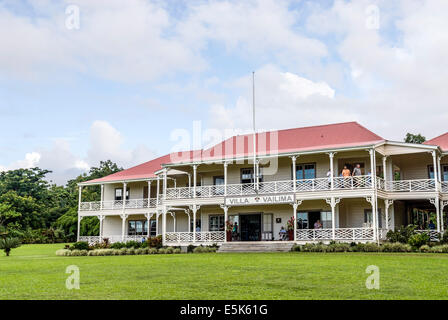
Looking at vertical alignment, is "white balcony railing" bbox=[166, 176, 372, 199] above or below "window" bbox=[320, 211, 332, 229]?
above

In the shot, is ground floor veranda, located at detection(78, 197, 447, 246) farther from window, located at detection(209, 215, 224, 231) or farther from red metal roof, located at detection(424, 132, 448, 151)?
red metal roof, located at detection(424, 132, 448, 151)

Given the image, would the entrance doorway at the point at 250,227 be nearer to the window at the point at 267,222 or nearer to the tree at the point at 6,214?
the window at the point at 267,222

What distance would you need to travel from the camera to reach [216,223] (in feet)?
107

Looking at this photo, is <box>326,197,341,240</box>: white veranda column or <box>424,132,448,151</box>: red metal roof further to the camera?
<box>424,132,448,151</box>: red metal roof

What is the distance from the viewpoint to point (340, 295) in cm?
1002

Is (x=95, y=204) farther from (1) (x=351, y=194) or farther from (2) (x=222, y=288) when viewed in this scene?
(2) (x=222, y=288)

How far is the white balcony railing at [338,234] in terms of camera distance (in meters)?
25.4

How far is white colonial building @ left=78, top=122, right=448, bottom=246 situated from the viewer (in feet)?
86.5

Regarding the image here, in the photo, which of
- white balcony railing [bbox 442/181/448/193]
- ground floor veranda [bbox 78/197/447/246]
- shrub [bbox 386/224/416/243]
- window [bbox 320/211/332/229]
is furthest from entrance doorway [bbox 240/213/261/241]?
white balcony railing [bbox 442/181/448/193]

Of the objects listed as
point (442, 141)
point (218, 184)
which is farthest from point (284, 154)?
point (442, 141)

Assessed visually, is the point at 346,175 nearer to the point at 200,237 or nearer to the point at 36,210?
the point at 200,237

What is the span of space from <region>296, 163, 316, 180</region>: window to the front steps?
4513mm

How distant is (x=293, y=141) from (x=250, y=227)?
19.0 feet

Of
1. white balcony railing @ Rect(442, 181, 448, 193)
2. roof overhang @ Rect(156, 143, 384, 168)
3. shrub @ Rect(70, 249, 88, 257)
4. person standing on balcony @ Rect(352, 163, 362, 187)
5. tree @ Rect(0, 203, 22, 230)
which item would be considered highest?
roof overhang @ Rect(156, 143, 384, 168)
